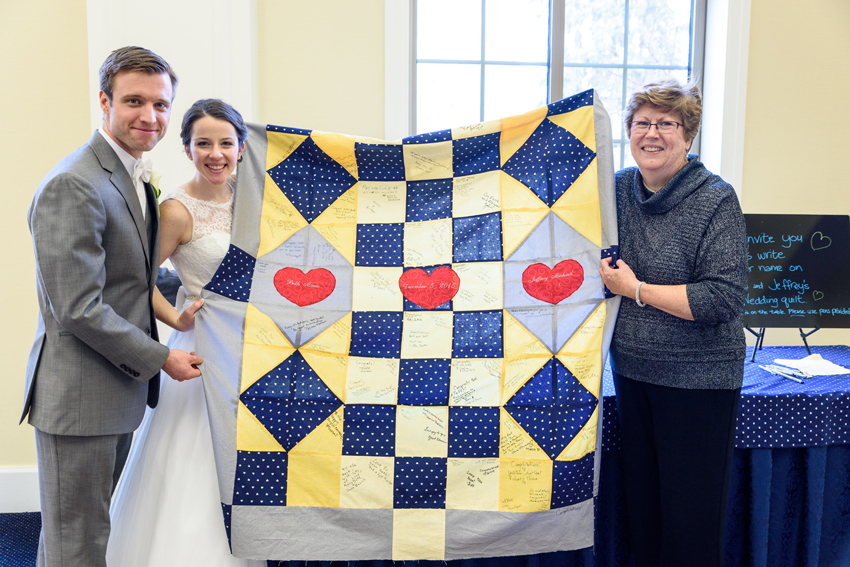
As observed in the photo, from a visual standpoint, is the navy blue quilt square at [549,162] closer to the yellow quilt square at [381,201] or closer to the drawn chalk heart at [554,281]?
the drawn chalk heart at [554,281]

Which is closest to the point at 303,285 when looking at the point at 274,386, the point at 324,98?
the point at 274,386

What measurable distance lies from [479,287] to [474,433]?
1.36 feet

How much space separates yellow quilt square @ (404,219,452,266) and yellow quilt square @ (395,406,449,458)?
16.9 inches

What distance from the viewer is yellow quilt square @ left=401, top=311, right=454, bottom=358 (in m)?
1.53

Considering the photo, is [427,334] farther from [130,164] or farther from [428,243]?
[130,164]

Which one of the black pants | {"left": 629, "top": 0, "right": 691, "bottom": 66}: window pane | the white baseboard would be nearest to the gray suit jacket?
the black pants

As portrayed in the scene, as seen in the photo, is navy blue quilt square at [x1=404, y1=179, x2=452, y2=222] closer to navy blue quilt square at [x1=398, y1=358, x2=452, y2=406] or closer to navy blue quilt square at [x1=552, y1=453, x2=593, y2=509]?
navy blue quilt square at [x1=398, y1=358, x2=452, y2=406]

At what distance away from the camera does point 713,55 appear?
282cm

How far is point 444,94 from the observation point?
2.92 m

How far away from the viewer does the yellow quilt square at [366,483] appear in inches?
57.1

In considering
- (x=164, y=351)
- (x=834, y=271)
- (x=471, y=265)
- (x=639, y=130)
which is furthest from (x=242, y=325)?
(x=834, y=271)

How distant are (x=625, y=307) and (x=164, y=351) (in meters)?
1.24

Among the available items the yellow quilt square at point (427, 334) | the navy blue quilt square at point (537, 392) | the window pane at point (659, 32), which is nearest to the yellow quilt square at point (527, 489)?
the navy blue quilt square at point (537, 392)

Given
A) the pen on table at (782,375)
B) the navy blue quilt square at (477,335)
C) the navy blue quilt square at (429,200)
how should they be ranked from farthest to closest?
the pen on table at (782,375), the navy blue quilt square at (429,200), the navy blue quilt square at (477,335)
